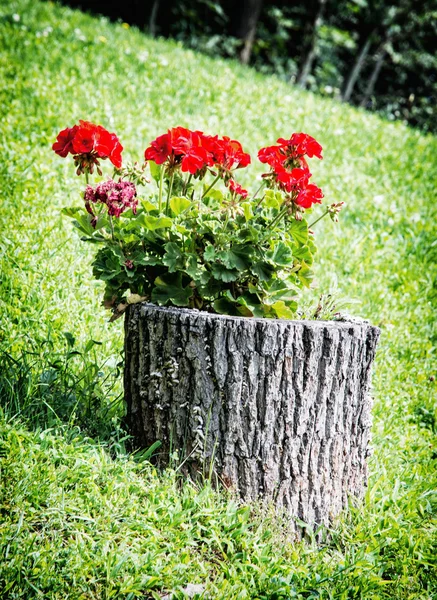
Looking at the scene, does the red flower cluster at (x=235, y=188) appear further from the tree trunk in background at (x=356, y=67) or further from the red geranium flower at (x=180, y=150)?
the tree trunk in background at (x=356, y=67)

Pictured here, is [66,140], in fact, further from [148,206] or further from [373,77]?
[373,77]

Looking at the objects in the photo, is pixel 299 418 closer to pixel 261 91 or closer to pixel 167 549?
pixel 167 549

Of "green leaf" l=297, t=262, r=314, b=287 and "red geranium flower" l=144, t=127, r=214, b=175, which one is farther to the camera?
"green leaf" l=297, t=262, r=314, b=287

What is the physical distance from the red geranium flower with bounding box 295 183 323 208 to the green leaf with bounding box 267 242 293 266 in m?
0.19

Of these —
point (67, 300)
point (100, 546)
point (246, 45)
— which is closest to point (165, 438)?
point (100, 546)

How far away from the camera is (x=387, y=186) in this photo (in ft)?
25.2

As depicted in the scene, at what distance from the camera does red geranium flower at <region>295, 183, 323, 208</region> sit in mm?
2604

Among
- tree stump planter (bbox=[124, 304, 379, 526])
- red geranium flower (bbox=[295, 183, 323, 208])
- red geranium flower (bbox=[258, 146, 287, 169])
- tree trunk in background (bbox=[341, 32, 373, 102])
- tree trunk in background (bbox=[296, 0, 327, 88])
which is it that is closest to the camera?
tree stump planter (bbox=[124, 304, 379, 526])

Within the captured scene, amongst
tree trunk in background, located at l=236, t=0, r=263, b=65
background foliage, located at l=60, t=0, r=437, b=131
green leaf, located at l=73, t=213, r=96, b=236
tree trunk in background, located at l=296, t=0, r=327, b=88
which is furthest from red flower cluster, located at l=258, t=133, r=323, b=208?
tree trunk in background, located at l=236, t=0, r=263, b=65

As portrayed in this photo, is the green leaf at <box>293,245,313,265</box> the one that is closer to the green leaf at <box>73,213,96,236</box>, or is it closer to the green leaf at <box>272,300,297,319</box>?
the green leaf at <box>272,300,297,319</box>

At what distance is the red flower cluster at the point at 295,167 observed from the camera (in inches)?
103

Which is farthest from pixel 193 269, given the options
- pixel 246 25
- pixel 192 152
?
pixel 246 25

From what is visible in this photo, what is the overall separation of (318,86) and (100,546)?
17886mm

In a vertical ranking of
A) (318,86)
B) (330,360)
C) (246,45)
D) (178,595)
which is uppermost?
(330,360)
